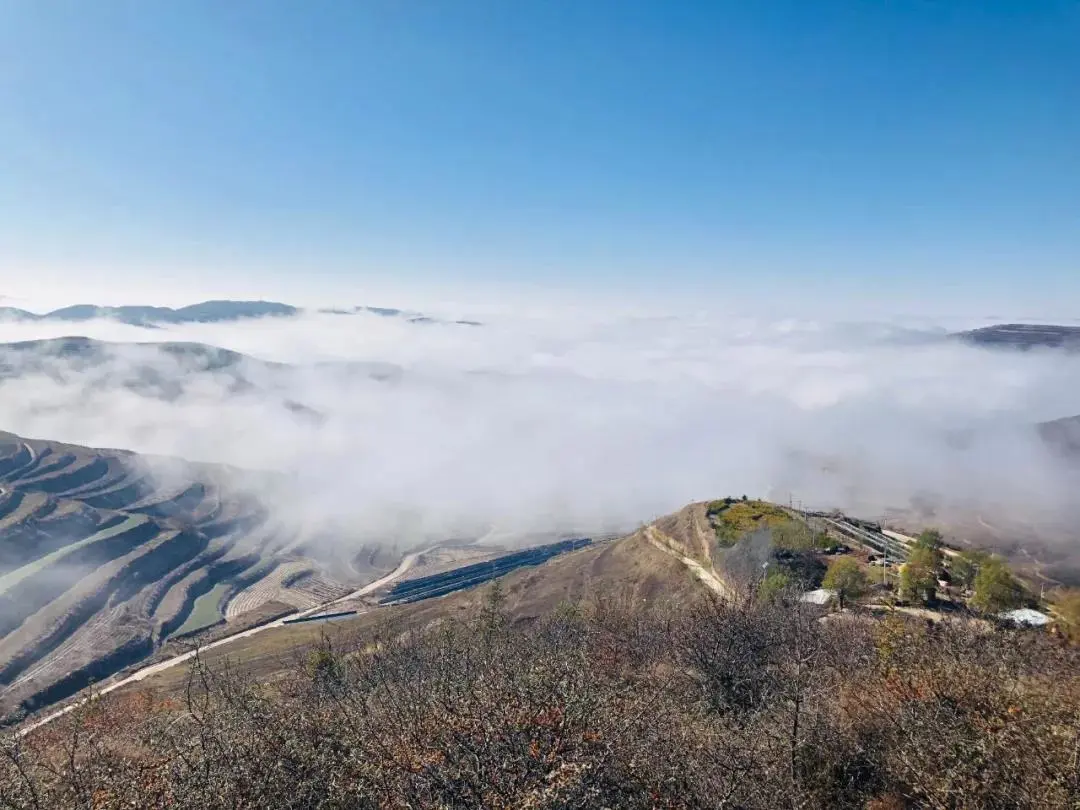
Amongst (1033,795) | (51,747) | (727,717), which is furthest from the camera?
(51,747)

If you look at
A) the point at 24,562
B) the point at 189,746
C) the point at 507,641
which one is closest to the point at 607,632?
the point at 507,641

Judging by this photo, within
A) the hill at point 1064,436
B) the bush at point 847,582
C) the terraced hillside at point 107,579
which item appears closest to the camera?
the bush at point 847,582

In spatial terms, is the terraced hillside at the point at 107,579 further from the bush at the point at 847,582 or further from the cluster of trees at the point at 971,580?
the cluster of trees at the point at 971,580

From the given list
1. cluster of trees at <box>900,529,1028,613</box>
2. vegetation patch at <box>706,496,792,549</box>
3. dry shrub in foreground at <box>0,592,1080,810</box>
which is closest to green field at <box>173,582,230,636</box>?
vegetation patch at <box>706,496,792,549</box>

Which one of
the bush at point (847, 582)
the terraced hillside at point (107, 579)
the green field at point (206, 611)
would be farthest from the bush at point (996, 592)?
the green field at point (206, 611)

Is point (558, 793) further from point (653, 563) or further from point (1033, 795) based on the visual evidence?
point (653, 563)

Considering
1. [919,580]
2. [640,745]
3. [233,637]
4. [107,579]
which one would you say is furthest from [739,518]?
[107,579]
